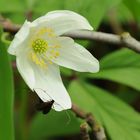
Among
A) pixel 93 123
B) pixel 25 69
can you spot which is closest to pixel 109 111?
pixel 93 123

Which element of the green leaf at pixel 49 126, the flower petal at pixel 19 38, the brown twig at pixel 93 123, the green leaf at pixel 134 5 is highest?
the flower petal at pixel 19 38

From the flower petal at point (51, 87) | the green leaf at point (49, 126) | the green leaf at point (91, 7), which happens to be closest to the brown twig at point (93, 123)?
the flower petal at point (51, 87)

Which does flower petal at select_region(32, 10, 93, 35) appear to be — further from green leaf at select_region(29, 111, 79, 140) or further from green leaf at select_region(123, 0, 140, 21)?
green leaf at select_region(29, 111, 79, 140)

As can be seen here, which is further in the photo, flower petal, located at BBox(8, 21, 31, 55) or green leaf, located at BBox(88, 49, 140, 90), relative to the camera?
green leaf, located at BBox(88, 49, 140, 90)

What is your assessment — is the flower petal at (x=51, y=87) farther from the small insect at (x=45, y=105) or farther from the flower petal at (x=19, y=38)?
the flower petal at (x=19, y=38)

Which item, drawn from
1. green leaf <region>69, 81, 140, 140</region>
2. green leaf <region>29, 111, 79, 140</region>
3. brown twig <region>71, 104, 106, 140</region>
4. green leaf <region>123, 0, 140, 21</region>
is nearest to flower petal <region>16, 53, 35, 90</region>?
brown twig <region>71, 104, 106, 140</region>

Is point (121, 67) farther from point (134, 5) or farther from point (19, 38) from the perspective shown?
point (19, 38)

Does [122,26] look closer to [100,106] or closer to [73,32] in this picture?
[100,106]
